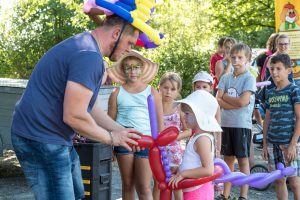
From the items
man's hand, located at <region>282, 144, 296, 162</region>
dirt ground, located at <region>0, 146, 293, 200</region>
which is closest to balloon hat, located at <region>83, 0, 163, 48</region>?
man's hand, located at <region>282, 144, 296, 162</region>

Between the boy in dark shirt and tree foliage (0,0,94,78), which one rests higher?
tree foliage (0,0,94,78)

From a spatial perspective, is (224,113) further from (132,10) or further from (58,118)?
(58,118)

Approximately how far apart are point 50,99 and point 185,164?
130 cm

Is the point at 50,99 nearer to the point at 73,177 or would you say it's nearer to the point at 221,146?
the point at 73,177

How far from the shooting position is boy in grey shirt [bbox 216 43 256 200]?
626 centimetres

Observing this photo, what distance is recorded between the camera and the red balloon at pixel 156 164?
3998 millimetres

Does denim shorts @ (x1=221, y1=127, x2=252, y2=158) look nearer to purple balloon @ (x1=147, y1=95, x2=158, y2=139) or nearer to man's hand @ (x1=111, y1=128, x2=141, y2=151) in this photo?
purple balloon @ (x1=147, y1=95, x2=158, y2=139)

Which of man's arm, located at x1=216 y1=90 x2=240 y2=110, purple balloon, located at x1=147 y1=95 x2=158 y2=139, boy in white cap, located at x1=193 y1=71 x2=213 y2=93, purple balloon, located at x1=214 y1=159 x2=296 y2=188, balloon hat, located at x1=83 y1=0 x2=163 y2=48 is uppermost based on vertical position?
balloon hat, located at x1=83 y1=0 x2=163 y2=48

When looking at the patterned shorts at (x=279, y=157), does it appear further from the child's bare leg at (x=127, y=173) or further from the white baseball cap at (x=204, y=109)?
the white baseball cap at (x=204, y=109)

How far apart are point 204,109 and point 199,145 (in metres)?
0.25

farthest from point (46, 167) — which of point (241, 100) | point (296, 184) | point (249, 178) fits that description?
point (241, 100)

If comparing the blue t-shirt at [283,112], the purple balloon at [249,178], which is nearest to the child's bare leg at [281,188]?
the blue t-shirt at [283,112]

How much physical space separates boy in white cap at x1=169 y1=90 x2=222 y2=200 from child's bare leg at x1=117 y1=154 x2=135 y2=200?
3.65 feet

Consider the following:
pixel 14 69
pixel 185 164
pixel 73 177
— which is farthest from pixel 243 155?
pixel 14 69
